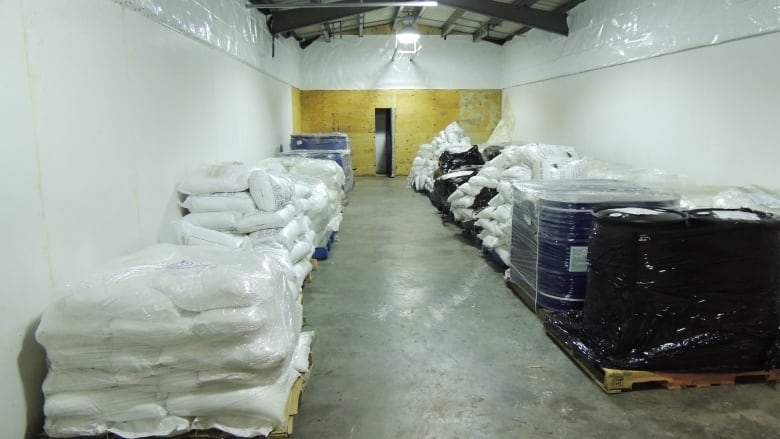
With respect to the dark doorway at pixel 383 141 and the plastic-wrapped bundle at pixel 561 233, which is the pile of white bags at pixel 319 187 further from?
the dark doorway at pixel 383 141

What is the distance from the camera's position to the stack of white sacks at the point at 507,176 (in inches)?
179

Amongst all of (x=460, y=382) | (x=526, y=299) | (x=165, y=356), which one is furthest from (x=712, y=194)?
(x=165, y=356)

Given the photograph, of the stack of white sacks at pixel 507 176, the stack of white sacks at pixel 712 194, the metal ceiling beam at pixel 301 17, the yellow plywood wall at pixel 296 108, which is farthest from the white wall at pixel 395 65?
the stack of white sacks at pixel 712 194

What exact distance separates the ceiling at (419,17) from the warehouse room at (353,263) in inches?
65.0

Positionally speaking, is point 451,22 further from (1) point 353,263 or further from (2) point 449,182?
(1) point 353,263

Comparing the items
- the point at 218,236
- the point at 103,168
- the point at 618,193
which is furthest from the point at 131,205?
the point at 618,193

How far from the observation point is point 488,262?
5.07m

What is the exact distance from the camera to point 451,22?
10.5 meters

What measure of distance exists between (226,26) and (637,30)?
16.3 feet

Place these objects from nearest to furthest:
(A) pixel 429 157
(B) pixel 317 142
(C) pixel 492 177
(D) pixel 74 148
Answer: (D) pixel 74 148
(C) pixel 492 177
(B) pixel 317 142
(A) pixel 429 157

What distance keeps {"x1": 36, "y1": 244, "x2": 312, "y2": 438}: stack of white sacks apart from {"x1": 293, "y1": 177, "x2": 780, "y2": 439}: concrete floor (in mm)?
Result: 451

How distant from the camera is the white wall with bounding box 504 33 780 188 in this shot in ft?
13.2

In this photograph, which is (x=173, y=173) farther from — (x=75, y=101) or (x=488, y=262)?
(x=488, y=262)

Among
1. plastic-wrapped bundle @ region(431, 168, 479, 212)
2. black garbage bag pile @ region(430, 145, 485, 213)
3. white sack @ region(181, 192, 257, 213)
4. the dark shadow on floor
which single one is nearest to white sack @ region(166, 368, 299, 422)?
the dark shadow on floor
